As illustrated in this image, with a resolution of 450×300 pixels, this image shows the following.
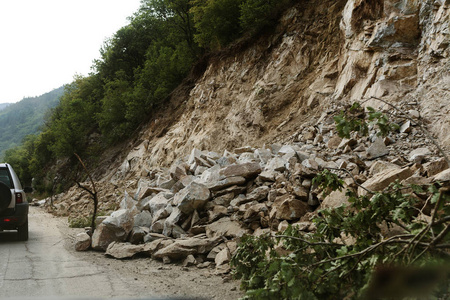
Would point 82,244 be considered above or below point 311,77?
below

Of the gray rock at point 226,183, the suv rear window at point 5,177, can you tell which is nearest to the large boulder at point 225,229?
the gray rock at point 226,183

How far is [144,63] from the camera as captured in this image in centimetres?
3203

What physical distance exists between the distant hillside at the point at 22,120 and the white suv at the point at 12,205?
124 m

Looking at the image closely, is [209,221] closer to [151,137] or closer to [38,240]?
[38,240]

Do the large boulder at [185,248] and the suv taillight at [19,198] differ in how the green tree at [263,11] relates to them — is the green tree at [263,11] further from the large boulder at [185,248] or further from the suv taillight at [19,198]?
the large boulder at [185,248]

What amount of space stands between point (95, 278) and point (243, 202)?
339 centimetres

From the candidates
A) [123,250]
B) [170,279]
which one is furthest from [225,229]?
[123,250]

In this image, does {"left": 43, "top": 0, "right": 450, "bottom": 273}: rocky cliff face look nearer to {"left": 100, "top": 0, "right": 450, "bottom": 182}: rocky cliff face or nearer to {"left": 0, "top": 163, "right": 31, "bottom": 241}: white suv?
{"left": 100, "top": 0, "right": 450, "bottom": 182}: rocky cliff face

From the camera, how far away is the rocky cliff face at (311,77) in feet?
33.0

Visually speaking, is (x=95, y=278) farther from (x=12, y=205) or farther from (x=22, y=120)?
(x=22, y=120)

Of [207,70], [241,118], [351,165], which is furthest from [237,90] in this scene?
[351,165]

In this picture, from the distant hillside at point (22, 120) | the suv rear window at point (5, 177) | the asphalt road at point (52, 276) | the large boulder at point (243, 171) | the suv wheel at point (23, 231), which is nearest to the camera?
the asphalt road at point (52, 276)

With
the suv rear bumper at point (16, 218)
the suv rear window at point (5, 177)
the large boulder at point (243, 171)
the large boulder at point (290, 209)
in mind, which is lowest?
the large boulder at point (290, 209)

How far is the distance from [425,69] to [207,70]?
13.3 metres
